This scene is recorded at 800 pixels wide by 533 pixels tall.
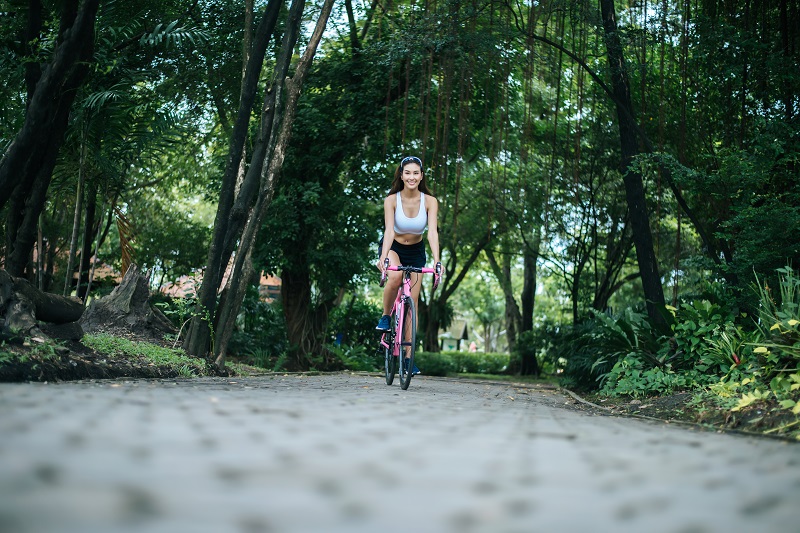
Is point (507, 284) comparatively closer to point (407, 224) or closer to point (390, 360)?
point (390, 360)

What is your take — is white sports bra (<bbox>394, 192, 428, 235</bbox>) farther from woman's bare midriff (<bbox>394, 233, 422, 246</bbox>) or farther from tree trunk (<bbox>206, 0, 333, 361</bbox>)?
tree trunk (<bbox>206, 0, 333, 361</bbox>)

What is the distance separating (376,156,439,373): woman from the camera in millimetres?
8695

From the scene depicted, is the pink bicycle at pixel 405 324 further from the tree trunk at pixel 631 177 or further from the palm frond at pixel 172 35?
the palm frond at pixel 172 35

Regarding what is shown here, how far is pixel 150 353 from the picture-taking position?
8555 mm

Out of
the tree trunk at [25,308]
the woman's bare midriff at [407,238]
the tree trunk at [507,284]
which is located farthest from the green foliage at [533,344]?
the tree trunk at [25,308]

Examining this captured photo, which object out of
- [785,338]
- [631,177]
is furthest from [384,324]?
[631,177]

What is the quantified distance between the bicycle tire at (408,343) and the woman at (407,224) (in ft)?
0.75

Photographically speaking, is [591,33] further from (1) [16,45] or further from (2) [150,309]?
(1) [16,45]

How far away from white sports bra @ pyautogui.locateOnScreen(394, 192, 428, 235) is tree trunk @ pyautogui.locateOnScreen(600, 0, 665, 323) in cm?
366

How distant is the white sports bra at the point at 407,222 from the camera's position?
28.6 feet

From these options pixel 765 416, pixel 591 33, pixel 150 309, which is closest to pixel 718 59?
pixel 591 33

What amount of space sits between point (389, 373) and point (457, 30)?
8.11 meters

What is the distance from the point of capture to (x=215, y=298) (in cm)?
1022

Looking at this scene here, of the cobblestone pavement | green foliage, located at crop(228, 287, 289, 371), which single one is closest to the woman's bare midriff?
the cobblestone pavement
